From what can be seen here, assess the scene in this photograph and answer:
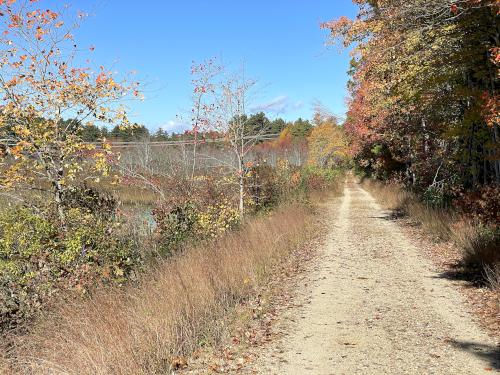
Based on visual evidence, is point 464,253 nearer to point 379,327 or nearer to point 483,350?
point 379,327

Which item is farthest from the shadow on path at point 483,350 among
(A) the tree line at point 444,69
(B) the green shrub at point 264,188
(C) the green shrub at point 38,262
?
(B) the green shrub at point 264,188

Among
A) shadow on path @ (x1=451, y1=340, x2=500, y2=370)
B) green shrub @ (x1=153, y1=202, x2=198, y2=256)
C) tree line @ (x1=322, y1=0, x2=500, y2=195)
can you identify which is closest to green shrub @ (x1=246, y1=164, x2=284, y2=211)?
green shrub @ (x1=153, y1=202, x2=198, y2=256)

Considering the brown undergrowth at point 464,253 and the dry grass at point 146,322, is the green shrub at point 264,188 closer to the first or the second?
the brown undergrowth at point 464,253

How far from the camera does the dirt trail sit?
474cm

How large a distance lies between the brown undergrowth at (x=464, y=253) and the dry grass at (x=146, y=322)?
3745 mm

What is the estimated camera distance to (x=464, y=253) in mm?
9281

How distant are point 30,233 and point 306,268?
5.64 m

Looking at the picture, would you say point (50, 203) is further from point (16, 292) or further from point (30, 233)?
point (16, 292)

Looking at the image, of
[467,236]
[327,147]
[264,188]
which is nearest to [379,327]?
[467,236]

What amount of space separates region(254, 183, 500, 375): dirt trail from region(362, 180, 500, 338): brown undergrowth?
0.27 m

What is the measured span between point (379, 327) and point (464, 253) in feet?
15.0

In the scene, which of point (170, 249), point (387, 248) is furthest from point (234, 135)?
point (387, 248)

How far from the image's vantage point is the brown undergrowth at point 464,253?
6436 mm

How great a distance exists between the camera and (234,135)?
42.3ft
